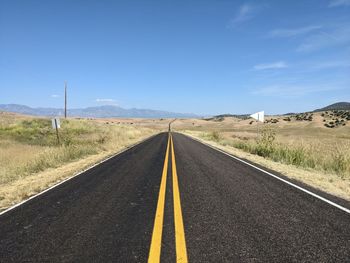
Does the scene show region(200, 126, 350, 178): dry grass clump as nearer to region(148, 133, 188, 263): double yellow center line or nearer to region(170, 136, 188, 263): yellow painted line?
region(170, 136, 188, 263): yellow painted line

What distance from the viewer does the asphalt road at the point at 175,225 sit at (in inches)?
181

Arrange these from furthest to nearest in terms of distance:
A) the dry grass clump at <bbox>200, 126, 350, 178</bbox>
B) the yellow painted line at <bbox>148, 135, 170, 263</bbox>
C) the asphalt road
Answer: the dry grass clump at <bbox>200, 126, 350, 178</bbox> < the asphalt road < the yellow painted line at <bbox>148, 135, 170, 263</bbox>

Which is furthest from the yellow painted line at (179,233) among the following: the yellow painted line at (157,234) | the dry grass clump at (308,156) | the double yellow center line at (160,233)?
the dry grass clump at (308,156)

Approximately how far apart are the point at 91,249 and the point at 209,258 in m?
1.66

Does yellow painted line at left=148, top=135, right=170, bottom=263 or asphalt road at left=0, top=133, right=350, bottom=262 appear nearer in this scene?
yellow painted line at left=148, top=135, right=170, bottom=263

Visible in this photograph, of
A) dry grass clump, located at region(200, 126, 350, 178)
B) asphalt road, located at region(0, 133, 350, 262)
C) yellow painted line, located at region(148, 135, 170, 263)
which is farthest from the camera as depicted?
dry grass clump, located at region(200, 126, 350, 178)

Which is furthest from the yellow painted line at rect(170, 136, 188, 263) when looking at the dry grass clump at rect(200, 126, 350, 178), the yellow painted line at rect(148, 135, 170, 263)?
the dry grass clump at rect(200, 126, 350, 178)

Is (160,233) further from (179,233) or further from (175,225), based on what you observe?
(175,225)

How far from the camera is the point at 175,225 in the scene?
5816 millimetres

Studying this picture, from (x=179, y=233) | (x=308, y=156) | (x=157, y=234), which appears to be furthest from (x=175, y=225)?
(x=308, y=156)

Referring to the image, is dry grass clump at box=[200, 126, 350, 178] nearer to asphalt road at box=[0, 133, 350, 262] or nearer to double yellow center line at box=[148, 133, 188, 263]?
asphalt road at box=[0, 133, 350, 262]

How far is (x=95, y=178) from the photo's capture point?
11.3m

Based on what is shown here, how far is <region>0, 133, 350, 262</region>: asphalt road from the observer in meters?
4.59

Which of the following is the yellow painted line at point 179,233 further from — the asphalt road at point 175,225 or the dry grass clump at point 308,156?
the dry grass clump at point 308,156
